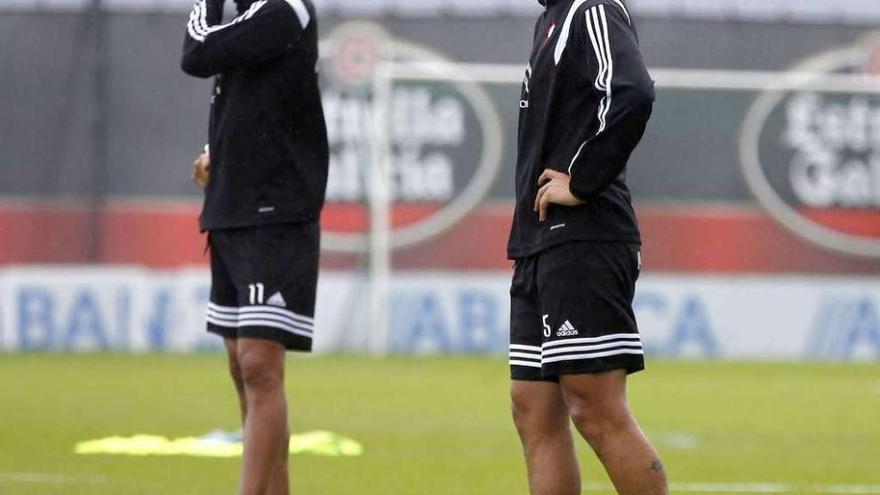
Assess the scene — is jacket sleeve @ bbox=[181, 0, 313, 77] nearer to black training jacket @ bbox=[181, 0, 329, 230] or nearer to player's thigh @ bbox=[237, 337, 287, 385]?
black training jacket @ bbox=[181, 0, 329, 230]

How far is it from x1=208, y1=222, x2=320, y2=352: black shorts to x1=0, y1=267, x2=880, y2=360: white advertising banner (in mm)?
11060

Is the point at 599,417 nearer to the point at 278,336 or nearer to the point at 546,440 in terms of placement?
the point at 546,440

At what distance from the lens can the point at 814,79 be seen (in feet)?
61.6

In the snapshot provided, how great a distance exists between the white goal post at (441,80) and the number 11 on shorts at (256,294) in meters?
11.5

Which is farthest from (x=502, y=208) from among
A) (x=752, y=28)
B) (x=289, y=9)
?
(x=289, y=9)

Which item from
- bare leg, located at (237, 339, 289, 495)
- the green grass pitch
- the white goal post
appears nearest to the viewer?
bare leg, located at (237, 339, 289, 495)

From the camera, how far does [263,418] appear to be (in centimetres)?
676

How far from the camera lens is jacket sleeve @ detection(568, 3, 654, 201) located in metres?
5.79

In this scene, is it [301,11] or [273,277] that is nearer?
[273,277]

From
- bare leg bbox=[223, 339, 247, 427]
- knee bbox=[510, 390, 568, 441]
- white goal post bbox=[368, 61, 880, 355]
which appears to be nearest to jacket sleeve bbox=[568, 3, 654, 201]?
knee bbox=[510, 390, 568, 441]

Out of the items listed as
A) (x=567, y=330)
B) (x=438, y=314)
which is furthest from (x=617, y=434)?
(x=438, y=314)

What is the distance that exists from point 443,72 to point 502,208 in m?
1.44

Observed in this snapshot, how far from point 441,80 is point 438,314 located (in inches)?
91.7

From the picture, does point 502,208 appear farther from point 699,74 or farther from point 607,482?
point 607,482
